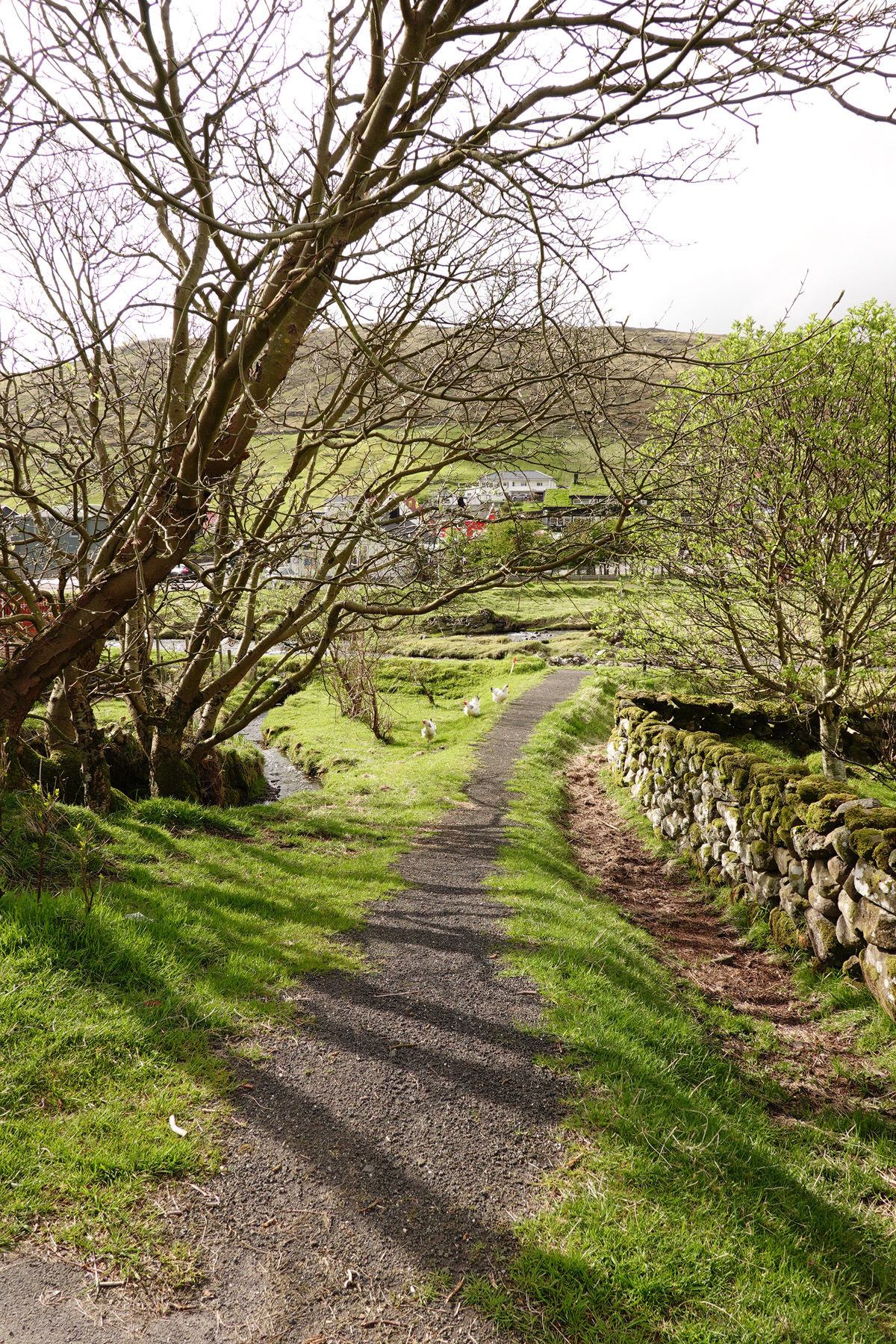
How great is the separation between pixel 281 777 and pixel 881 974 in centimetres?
1350

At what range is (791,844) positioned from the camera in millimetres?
6660

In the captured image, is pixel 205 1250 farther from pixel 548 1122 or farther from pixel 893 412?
pixel 893 412

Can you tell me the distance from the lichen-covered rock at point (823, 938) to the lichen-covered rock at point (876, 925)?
0.41 m

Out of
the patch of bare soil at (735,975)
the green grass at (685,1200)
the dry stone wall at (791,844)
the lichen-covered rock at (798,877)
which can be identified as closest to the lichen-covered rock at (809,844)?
the dry stone wall at (791,844)

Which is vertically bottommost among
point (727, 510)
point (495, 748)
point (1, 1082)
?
point (495, 748)

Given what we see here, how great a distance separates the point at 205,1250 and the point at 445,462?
6.46 metres

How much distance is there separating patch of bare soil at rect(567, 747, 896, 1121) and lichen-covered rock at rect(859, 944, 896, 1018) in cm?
38

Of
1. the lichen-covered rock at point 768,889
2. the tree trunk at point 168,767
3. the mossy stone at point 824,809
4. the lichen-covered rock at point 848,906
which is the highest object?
the tree trunk at point 168,767

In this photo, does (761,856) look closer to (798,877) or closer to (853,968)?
(798,877)

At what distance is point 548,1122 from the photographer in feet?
11.7

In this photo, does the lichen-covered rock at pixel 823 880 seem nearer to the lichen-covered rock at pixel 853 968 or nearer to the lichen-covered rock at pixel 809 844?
the lichen-covered rock at pixel 809 844

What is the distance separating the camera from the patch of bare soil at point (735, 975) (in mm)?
4738

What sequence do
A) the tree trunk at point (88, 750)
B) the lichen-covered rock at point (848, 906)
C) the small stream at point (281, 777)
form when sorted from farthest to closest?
the small stream at point (281, 777) → the tree trunk at point (88, 750) → the lichen-covered rock at point (848, 906)

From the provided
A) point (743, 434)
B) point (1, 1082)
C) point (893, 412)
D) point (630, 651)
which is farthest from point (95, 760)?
point (893, 412)
